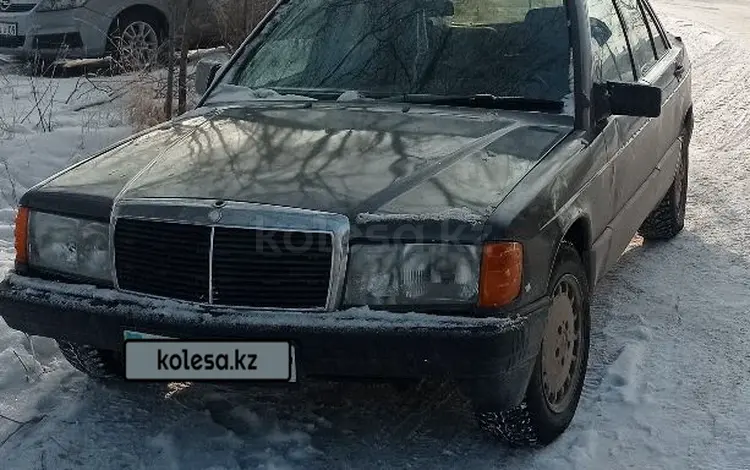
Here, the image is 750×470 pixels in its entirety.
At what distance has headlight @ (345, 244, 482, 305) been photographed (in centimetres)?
302

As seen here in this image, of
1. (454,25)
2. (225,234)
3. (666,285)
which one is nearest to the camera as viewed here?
(225,234)

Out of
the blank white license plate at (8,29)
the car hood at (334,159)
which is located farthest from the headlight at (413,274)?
the blank white license plate at (8,29)

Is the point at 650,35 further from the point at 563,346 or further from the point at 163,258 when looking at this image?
the point at 163,258

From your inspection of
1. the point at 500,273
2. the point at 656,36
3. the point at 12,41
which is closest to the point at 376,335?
the point at 500,273

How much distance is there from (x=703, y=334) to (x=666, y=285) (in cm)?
69

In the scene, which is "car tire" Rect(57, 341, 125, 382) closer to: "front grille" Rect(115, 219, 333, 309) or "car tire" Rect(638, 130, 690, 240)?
"front grille" Rect(115, 219, 333, 309)

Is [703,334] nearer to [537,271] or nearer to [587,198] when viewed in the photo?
[587,198]

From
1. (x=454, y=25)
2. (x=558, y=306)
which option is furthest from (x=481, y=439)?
(x=454, y=25)

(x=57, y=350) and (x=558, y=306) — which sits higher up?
(x=558, y=306)

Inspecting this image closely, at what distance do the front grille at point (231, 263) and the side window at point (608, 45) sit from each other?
5.71 ft

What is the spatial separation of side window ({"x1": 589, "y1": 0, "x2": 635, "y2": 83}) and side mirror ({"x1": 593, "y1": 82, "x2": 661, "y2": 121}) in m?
0.17

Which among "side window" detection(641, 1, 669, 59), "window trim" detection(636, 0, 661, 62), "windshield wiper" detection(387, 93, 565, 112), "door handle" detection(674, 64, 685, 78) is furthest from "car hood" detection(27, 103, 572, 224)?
"door handle" detection(674, 64, 685, 78)

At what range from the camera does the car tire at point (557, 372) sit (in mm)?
3359

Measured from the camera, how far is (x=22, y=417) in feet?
12.0
